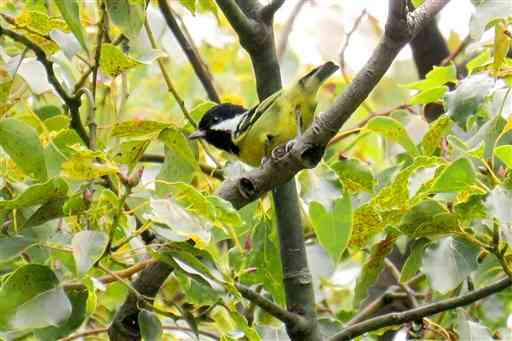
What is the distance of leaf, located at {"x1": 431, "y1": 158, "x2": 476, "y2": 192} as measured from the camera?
1.86 meters

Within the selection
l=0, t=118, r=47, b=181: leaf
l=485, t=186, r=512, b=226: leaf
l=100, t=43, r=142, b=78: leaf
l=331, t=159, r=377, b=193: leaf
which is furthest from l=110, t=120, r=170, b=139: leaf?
l=485, t=186, r=512, b=226: leaf

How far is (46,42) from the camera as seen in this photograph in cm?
211

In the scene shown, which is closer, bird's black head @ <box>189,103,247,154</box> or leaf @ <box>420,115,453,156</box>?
leaf @ <box>420,115,453,156</box>

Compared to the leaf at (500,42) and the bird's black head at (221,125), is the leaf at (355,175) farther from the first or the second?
the bird's black head at (221,125)

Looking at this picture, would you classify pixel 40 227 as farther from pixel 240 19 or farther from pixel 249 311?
pixel 249 311

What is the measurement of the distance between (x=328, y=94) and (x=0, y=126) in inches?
106

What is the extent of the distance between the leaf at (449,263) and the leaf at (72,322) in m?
0.71

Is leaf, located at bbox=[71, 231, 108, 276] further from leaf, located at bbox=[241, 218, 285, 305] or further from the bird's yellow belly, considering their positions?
the bird's yellow belly

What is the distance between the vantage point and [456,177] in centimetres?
188

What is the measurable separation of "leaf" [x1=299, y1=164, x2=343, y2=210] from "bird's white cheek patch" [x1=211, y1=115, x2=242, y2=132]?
1023 mm

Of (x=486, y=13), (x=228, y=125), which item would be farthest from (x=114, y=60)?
(x=228, y=125)

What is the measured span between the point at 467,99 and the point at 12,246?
0.94m

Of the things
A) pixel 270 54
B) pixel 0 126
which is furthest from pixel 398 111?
pixel 0 126

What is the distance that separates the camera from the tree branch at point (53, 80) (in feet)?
6.49
